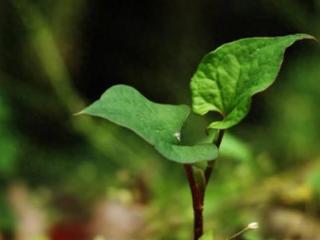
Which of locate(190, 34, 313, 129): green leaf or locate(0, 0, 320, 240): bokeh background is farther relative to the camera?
locate(0, 0, 320, 240): bokeh background

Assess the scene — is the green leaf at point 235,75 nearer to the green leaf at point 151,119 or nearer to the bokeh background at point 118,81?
the green leaf at point 151,119

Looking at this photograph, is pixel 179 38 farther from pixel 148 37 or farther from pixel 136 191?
pixel 136 191

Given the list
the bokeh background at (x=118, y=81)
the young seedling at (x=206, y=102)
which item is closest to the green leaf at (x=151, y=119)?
the young seedling at (x=206, y=102)

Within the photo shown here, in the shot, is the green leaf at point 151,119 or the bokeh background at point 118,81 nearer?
the green leaf at point 151,119

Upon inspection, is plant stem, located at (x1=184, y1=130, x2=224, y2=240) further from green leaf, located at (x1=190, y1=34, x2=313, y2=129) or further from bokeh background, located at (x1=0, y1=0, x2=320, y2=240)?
bokeh background, located at (x1=0, y1=0, x2=320, y2=240)

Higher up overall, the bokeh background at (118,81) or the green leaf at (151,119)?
the bokeh background at (118,81)

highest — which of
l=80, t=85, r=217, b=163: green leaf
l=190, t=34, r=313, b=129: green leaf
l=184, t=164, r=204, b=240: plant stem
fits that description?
l=190, t=34, r=313, b=129: green leaf

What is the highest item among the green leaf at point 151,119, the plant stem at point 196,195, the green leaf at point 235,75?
the green leaf at point 235,75

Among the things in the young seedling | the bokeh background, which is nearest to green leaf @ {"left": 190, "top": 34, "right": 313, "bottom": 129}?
the young seedling
